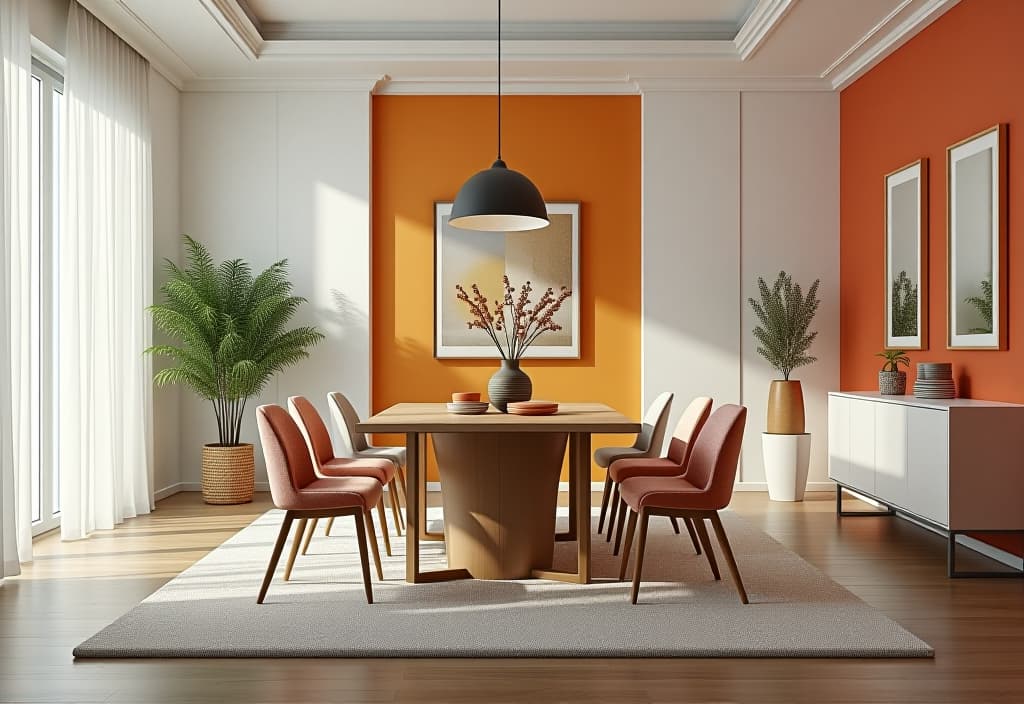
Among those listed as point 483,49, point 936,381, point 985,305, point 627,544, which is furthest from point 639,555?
point 483,49

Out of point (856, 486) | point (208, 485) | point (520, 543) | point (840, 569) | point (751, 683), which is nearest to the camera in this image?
point (751, 683)

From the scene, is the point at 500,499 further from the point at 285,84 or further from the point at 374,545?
the point at 285,84

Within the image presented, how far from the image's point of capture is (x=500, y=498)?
4.15m

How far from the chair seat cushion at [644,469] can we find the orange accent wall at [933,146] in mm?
1739

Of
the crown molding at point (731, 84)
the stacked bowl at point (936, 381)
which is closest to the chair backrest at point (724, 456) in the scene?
the stacked bowl at point (936, 381)

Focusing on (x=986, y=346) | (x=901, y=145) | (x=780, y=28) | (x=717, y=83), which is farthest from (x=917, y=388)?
(x=717, y=83)

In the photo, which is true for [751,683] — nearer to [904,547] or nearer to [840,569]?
[840,569]

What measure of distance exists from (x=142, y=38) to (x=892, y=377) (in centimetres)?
530

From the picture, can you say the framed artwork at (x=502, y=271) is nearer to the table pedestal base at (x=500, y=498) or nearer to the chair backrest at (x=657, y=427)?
the chair backrest at (x=657, y=427)

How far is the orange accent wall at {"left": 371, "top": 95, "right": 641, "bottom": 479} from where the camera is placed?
7.11m

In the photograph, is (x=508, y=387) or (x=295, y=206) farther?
(x=295, y=206)

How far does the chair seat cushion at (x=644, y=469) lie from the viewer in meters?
4.60

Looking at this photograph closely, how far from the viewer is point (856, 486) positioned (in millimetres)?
5605

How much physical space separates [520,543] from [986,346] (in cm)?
270
